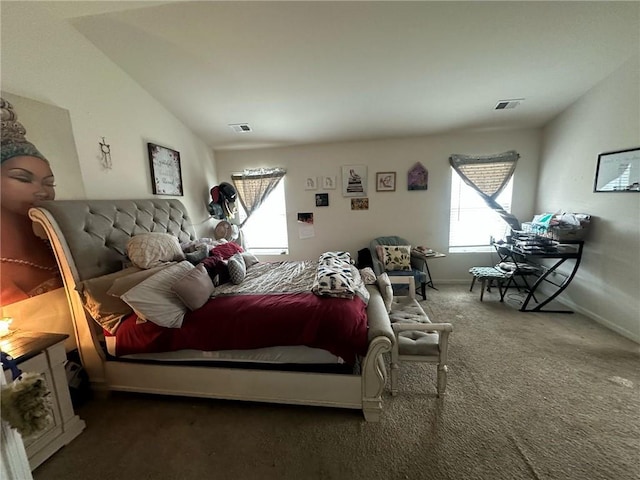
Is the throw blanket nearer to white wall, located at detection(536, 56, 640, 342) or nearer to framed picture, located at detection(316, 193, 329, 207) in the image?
framed picture, located at detection(316, 193, 329, 207)

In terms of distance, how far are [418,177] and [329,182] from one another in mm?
1349

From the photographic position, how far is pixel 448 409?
1648 millimetres

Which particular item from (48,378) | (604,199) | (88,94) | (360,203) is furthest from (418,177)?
(48,378)

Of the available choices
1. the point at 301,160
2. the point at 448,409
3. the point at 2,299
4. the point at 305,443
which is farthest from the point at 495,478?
the point at 301,160

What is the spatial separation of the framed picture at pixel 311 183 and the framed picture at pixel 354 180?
0.44 meters

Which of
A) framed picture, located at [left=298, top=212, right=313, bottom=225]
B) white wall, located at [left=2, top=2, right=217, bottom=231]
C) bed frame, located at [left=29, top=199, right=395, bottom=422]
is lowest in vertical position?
bed frame, located at [left=29, top=199, right=395, bottom=422]

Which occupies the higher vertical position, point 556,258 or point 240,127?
point 240,127

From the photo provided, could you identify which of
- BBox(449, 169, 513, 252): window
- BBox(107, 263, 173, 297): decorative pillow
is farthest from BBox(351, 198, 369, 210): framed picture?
BBox(107, 263, 173, 297): decorative pillow

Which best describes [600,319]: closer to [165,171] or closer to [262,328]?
[262,328]

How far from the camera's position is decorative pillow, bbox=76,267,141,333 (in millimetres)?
1654

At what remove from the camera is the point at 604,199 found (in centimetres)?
257

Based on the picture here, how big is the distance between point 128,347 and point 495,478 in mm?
2295

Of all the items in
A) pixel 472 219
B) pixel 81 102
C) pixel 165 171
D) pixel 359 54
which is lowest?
pixel 472 219

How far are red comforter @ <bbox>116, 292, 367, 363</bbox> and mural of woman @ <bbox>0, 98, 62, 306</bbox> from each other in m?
0.66
